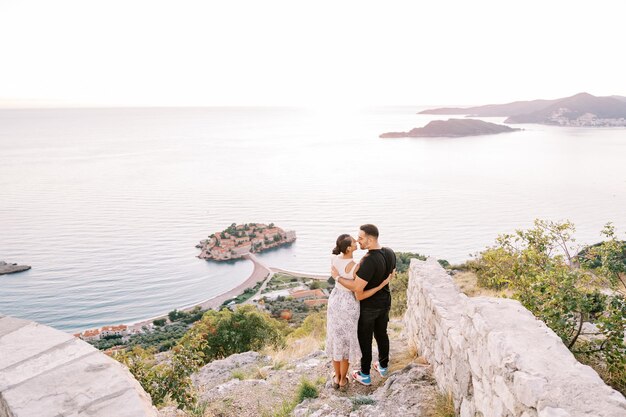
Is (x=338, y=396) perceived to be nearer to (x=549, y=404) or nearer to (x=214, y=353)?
(x=549, y=404)

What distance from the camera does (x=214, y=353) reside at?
1680cm

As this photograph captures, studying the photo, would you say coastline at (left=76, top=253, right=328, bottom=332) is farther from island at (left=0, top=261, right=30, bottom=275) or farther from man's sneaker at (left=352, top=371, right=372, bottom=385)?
man's sneaker at (left=352, top=371, right=372, bottom=385)

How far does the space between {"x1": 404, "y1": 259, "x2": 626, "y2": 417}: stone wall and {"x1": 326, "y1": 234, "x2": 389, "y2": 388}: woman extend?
93cm

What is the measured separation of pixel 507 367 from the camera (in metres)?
2.79

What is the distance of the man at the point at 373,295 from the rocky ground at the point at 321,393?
1.21 ft

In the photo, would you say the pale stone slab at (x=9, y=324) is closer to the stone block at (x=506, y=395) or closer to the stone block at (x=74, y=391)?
the stone block at (x=74, y=391)

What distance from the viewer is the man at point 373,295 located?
4.63 m

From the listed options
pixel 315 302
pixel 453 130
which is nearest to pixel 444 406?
pixel 315 302

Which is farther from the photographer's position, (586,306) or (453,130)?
(453,130)

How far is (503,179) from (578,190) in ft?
50.0

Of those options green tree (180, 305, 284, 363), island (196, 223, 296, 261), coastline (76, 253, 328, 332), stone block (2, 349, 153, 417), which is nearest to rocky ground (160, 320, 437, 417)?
stone block (2, 349, 153, 417)

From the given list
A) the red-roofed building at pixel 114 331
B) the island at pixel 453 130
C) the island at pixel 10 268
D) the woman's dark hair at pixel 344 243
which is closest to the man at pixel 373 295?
the woman's dark hair at pixel 344 243

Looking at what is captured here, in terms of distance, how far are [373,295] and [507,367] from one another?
7.09ft

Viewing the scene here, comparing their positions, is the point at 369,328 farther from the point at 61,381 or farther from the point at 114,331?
the point at 114,331
